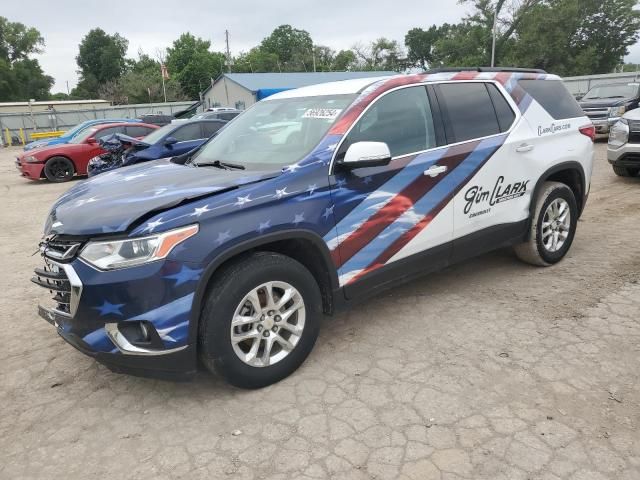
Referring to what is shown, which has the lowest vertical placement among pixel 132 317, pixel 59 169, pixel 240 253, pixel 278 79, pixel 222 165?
pixel 132 317

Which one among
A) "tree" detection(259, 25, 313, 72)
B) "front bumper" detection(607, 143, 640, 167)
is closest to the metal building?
"front bumper" detection(607, 143, 640, 167)

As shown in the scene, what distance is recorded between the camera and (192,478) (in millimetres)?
2381

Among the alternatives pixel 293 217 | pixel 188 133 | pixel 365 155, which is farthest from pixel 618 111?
pixel 293 217

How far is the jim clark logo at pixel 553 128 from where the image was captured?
4.39m

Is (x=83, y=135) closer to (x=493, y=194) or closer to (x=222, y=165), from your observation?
(x=222, y=165)

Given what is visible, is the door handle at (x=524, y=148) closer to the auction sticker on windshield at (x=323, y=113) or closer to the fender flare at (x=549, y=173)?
the fender flare at (x=549, y=173)

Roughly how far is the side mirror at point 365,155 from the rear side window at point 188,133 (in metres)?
8.65

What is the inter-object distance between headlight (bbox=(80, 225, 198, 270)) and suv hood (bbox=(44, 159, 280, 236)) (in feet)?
0.29

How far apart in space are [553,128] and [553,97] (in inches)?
14.2

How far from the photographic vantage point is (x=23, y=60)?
7012cm

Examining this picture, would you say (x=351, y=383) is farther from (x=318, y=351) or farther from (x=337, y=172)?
(x=337, y=172)

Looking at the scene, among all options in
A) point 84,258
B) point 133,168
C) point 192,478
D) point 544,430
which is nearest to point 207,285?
Answer: point 84,258

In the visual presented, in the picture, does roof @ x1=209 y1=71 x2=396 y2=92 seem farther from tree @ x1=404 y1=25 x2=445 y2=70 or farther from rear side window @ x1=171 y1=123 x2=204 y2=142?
tree @ x1=404 y1=25 x2=445 y2=70

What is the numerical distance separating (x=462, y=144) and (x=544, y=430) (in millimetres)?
2106
